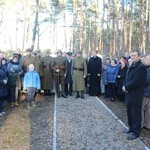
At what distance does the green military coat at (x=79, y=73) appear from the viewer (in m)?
16.0

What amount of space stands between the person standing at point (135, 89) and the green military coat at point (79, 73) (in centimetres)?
691

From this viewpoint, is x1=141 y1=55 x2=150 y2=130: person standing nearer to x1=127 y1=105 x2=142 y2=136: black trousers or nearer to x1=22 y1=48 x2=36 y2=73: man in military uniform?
x1=127 y1=105 x2=142 y2=136: black trousers

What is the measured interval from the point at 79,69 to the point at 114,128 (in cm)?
633

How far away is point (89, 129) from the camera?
9.88 meters

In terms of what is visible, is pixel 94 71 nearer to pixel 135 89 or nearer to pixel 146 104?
pixel 146 104

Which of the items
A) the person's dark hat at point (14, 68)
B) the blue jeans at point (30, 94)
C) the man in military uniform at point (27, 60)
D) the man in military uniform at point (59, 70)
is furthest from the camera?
the man in military uniform at point (59, 70)

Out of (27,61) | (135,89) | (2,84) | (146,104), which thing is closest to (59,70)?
(27,61)

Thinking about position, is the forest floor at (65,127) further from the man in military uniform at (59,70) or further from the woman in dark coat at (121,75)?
the man in military uniform at (59,70)

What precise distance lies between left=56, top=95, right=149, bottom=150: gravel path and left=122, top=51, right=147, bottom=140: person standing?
15.0 inches

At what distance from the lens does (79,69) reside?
16047mm

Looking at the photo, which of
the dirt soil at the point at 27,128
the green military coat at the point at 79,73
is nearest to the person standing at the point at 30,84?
the dirt soil at the point at 27,128

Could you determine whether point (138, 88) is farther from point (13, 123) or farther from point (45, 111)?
point (45, 111)

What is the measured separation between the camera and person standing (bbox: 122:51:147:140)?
29.0 ft

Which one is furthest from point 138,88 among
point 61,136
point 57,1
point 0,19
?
point 0,19
